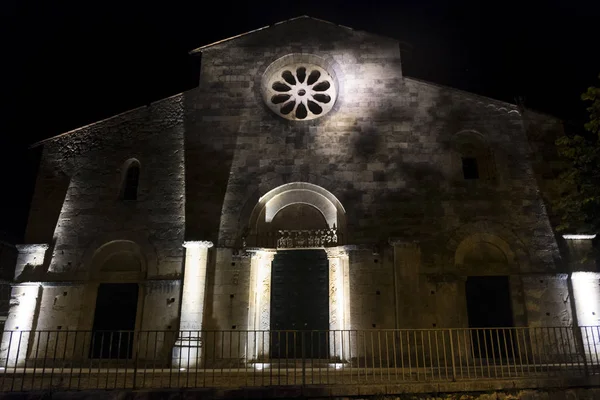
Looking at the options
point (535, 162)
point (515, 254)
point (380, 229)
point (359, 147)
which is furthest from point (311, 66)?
point (515, 254)

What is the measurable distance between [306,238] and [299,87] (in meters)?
5.04

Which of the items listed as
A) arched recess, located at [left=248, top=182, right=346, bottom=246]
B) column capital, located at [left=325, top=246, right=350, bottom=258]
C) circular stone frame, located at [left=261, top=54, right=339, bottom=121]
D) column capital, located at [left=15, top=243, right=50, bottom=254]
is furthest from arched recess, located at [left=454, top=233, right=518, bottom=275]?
column capital, located at [left=15, top=243, right=50, bottom=254]

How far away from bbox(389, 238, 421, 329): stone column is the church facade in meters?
0.04

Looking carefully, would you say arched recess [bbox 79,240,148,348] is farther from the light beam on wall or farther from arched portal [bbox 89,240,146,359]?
the light beam on wall

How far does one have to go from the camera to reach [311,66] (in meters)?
16.3

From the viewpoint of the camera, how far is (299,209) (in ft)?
50.3

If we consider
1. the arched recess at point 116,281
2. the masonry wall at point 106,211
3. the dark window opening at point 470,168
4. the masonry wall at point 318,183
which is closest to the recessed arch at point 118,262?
the arched recess at point 116,281

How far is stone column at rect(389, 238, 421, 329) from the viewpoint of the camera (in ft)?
43.2

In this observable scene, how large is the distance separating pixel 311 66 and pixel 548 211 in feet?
28.2

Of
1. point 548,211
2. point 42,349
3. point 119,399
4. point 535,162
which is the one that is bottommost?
point 119,399

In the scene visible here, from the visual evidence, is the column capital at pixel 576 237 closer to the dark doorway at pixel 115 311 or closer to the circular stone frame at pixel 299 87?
the circular stone frame at pixel 299 87

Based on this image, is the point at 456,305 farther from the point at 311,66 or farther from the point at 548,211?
the point at 311,66

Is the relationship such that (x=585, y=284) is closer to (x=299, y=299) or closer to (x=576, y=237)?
(x=576, y=237)

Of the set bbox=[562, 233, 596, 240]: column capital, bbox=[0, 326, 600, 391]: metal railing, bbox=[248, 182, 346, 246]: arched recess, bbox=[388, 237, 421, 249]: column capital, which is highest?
bbox=[248, 182, 346, 246]: arched recess
